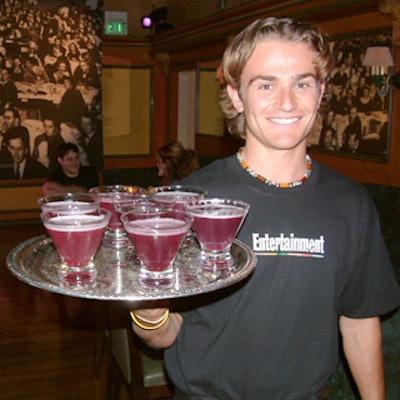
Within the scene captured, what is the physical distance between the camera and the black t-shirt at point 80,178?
588 cm

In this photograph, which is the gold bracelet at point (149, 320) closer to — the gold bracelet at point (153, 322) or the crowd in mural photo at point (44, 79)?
the gold bracelet at point (153, 322)

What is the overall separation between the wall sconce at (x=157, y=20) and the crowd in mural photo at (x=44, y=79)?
0.90m

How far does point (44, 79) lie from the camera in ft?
29.1

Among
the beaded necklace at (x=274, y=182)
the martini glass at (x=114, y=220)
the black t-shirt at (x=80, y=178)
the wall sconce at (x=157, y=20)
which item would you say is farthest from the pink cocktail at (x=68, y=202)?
the wall sconce at (x=157, y=20)

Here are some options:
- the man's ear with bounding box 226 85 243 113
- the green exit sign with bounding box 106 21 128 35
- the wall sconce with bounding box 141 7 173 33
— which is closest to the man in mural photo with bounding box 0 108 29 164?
the green exit sign with bounding box 106 21 128 35

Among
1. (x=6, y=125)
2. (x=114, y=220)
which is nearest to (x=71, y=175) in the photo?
(x=6, y=125)

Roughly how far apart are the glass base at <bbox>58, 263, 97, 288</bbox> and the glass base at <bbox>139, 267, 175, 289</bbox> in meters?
0.12

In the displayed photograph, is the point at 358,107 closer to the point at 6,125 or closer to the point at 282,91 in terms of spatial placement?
the point at 282,91

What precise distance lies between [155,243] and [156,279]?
9 cm

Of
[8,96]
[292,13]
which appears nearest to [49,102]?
[8,96]

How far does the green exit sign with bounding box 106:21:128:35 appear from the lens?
965 cm

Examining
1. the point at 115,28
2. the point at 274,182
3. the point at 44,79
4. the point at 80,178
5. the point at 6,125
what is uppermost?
the point at 115,28

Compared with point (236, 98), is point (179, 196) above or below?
below

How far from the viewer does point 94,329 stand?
4.62 m
